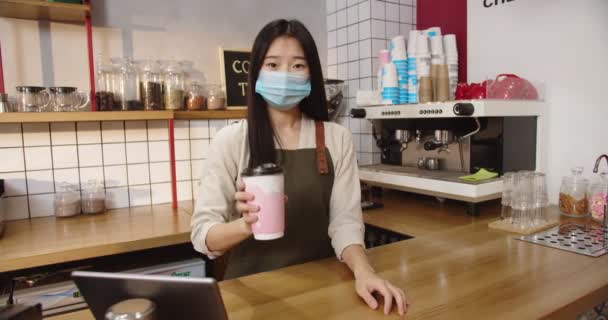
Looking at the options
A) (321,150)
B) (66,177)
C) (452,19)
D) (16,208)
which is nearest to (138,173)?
(66,177)

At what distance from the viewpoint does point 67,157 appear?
6.88 feet

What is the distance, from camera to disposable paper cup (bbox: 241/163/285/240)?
33.3 inches

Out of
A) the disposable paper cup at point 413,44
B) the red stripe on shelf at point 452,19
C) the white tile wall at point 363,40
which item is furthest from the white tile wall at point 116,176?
the red stripe on shelf at point 452,19

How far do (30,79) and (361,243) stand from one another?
1.72 metres

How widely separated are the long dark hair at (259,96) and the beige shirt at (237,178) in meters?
0.04

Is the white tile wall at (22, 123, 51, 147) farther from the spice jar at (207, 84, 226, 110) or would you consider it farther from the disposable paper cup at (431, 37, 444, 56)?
the disposable paper cup at (431, 37, 444, 56)

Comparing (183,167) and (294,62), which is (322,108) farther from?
(183,167)

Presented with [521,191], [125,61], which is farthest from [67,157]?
[521,191]

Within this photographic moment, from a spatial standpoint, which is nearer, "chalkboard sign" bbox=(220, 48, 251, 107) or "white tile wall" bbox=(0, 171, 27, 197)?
"white tile wall" bbox=(0, 171, 27, 197)

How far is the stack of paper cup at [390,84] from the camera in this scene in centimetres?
218

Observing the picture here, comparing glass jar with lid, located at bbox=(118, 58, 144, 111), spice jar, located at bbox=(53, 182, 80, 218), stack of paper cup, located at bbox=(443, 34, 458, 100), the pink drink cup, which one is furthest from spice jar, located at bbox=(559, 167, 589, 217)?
spice jar, located at bbox=(53, 182, 80, 218)

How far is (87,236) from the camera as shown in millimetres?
1719

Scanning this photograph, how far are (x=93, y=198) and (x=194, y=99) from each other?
0.69 m

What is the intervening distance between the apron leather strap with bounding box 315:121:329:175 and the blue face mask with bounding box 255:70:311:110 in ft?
0.43
